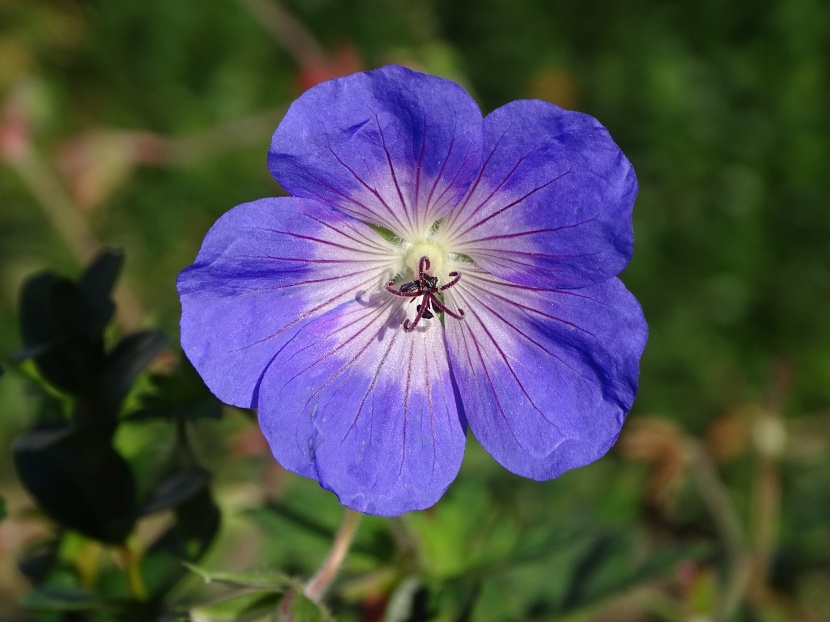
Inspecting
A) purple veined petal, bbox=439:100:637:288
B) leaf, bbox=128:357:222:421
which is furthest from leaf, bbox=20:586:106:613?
purple veined petal, bbox=439:100:637:288

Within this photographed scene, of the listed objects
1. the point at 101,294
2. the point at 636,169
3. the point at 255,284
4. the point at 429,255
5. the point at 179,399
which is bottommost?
the point at 179,399

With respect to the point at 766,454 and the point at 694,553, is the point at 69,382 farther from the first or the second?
the point at 766,454

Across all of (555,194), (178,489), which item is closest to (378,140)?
(555,194)

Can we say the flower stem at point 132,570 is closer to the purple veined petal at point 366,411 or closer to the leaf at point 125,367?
the leaf at point 125,367

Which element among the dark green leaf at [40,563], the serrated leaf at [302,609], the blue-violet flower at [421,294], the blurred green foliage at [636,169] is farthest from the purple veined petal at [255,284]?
the blurred green foliage at [636,169]

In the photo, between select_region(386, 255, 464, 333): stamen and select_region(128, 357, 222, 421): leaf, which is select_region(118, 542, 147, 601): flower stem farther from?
select_region(386, 255, 464, 333): stamen

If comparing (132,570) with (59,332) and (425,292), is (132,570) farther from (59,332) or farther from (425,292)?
(425,292)
